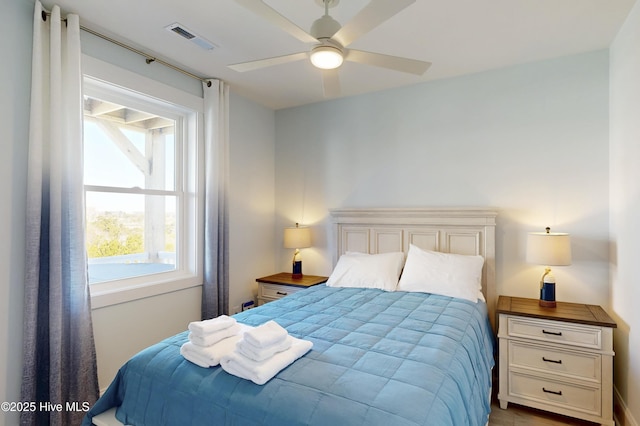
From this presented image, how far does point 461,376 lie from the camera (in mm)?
1524

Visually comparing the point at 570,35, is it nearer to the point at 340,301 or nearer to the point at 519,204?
the point at 519,204

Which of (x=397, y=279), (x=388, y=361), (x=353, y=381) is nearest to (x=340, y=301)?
(x=397, y=279)

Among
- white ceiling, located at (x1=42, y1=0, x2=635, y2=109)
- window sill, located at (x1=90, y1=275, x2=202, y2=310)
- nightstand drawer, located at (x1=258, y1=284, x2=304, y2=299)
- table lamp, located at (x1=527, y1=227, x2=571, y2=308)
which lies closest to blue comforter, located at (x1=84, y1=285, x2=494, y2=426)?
table lamp, located at (x1=527, y1=227, x2=571, y2=308)

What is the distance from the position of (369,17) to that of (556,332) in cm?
237

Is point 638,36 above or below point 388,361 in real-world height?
above

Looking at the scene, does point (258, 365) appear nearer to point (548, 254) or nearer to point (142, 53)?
point (548, 254)

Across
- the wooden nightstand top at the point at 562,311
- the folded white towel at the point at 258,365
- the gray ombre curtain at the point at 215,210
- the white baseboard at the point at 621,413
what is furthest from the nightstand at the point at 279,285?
the white baseboard at the point at 621,413

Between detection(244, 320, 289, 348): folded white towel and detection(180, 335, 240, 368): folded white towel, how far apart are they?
0.64 ft

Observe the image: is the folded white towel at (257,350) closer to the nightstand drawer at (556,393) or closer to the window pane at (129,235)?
the window pane at (129,235)

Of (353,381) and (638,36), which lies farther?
(638,36)

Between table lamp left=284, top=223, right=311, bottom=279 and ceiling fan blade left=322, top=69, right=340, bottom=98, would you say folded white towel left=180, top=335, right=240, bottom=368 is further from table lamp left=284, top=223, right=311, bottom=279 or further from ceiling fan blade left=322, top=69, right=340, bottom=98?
table lamp left=284, top=223, right=311, bottom=279

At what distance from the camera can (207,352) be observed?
154 cm

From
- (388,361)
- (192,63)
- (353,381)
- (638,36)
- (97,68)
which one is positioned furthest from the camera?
(192,63)

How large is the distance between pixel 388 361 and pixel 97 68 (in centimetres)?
268
